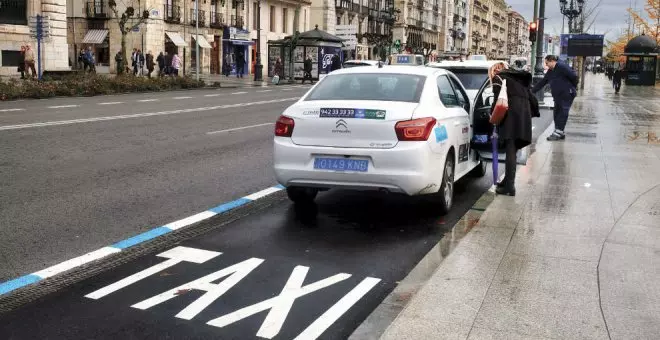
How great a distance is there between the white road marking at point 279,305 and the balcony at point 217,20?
51.1m

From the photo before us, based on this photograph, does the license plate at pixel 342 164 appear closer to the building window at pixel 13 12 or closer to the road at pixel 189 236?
the road at pixel 189 236

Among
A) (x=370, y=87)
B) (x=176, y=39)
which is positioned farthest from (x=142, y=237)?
(x=176, y=39)

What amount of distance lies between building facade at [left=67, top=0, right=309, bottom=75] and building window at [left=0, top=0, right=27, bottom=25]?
9659 millimetres

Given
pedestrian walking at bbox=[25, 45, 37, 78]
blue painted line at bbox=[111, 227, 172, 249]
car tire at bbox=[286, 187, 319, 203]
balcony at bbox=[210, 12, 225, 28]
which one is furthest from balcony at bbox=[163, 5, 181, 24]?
blue painted line at bbox=[111, 227, 172, 249]

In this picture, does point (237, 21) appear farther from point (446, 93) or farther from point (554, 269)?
point (554, 269)

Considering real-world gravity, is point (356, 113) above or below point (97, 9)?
below

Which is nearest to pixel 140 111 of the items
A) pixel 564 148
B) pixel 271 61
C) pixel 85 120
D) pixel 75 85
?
pixel 85 120

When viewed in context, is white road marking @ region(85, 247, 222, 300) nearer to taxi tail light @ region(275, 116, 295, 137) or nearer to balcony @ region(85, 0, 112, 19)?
taxi tail light @ region(275, 116, 295, 137)

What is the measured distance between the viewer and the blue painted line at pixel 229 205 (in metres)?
7.24

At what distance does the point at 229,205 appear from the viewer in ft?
24.6

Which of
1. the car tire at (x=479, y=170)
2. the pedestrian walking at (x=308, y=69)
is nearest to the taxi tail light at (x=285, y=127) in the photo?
the car tire at (x=479, y=170)

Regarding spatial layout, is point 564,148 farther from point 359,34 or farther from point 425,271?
point 359,34

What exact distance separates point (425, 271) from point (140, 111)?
48.1 feet

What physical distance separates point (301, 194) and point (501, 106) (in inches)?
102
